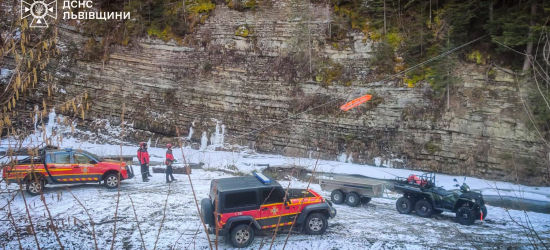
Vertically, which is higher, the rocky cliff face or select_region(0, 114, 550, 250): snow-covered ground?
the rocky cliff face

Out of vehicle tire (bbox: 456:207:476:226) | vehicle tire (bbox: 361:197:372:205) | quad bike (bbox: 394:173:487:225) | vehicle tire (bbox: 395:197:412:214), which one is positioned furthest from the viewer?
vehicle tire (bbox: 361:197:372:205)

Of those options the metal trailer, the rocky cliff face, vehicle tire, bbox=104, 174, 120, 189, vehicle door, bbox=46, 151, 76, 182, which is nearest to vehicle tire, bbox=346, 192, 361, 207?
A: the metal trailer

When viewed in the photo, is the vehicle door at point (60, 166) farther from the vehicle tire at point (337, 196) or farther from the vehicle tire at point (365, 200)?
the vehicle tire at point (365, 200)

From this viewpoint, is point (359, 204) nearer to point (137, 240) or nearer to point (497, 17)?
point (137, 240)

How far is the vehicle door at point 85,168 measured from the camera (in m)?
9.37

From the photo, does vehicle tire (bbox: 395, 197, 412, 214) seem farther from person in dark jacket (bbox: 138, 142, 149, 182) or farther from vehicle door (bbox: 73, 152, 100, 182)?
vehicle door (bbox: 73, 152, 100, 182)

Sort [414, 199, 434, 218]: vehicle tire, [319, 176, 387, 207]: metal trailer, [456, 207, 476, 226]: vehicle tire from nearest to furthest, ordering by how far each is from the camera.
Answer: [456, 207, 476, 226]: vehicle tire → [414, 199, 434, 218]: vehicle tire → [319, 176, 387, 207]: metal trailer

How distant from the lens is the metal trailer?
869 centimetres

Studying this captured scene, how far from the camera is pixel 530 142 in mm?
11367

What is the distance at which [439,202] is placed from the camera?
27.4 feet

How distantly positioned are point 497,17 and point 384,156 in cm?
662

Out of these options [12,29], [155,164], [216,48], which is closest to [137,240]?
[12,29]

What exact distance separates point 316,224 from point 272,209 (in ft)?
3.34

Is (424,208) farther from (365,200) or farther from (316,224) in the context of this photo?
(316,224)
